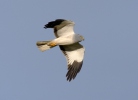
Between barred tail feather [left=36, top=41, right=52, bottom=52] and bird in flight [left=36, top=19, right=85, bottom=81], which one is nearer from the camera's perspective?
bird in flight [left=36, top=19, right=85, bottom=81]

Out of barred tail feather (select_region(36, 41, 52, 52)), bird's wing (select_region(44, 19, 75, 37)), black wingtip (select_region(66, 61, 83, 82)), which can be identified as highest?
bird's wing (select_region(44, 19, 75, 37))

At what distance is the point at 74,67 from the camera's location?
27719 mm

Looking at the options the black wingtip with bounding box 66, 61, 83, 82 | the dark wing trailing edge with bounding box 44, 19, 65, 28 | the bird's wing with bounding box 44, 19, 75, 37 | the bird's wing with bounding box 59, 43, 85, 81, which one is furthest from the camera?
the bird's wing with bounding box 59, 43, 85, 81

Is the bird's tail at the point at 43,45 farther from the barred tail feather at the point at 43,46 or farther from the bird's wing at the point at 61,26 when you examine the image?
the bird's wing at the point at 61,26

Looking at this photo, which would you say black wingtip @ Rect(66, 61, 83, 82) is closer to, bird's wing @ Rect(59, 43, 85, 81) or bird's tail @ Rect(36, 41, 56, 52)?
bird's wing @ Rect(59, 43, 85, 81)

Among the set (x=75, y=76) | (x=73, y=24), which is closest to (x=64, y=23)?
(x=73, y=24)

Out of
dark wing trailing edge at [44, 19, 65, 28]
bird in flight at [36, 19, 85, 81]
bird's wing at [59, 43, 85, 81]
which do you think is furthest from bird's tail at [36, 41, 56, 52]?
dark wing trailing edge at [44, 19, 65, 28]

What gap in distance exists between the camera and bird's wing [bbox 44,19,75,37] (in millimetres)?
26969

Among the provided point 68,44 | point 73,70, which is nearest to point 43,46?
point 68,44

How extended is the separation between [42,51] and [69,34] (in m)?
1.25

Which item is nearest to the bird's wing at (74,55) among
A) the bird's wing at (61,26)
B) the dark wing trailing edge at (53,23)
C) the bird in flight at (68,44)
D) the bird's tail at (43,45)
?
the bird in flight at (68,44)

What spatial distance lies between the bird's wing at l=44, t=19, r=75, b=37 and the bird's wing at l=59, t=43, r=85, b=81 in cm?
69

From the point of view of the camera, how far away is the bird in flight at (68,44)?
27.2 m

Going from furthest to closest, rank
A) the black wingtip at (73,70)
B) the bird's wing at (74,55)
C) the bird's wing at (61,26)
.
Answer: the bird's wing at (74,55)
the black wingtip at (73,70)
the bird's wing at (61,26)
